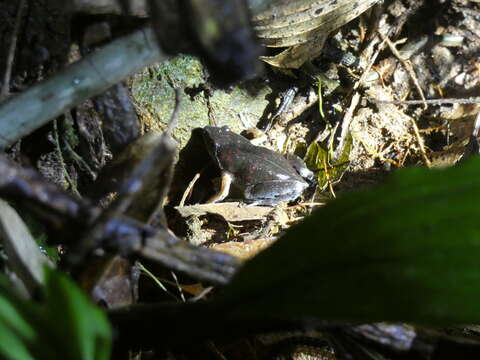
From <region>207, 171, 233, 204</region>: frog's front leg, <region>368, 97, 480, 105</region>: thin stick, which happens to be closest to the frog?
<region>207, 171, 233, 204</region>: frog's front leg

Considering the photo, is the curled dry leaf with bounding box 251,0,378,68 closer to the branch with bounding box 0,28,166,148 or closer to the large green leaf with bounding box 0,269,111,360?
the branch with bounding box 0,28,166,148

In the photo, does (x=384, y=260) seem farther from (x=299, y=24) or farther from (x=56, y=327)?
(x=299, y=24)

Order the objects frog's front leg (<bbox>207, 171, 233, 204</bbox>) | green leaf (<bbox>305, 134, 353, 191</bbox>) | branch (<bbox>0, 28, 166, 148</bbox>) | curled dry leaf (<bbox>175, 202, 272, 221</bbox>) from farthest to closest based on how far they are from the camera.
Answer: 1. green leaf (<bbox>305, 134, 353, 191</bbox>)
2. frog's front leg (<bbox>207, 171, 233, 204</bbox>)
3. curled dry leaf (<bbox>175, 202, 272, 221</bbox>)
4. branch (<bbox>0, 28, 166, 148</bbox>)

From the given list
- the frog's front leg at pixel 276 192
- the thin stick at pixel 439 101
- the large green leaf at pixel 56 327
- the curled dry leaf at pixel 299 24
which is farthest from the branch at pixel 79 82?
the thin stick at pixel 439 101

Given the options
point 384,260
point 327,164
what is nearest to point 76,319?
point 384,260

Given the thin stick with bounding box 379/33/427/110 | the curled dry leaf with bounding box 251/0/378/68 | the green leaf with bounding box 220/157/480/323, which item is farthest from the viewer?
the thin stick with bounding box 379/33/427/110

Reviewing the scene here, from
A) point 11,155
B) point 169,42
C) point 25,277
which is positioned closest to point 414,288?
point 169,42

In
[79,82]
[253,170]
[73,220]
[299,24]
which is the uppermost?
[79,82]
